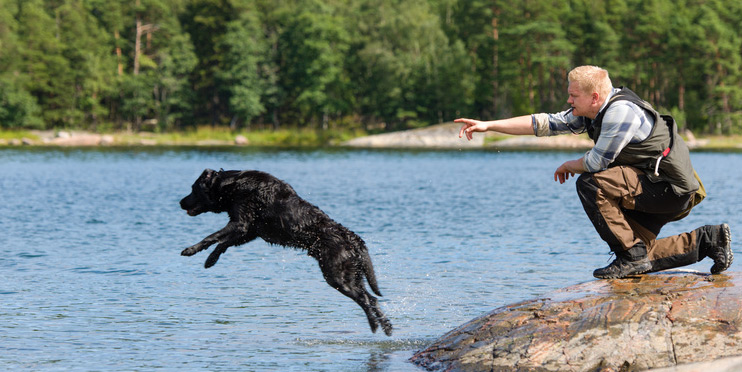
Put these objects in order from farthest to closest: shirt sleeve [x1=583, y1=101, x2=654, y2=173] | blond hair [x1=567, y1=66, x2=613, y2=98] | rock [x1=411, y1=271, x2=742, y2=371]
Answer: blond hair [x1=567, y1=66, x2=613, y2=98] → shirt sleeve [x1=583, y1=101, x2=654, y2=173] → rock [x1=411, y1=271, x2=742, y2=371]

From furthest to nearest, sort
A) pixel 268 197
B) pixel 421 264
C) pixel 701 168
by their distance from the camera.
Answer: pixel 701 168 → pixel 421 264 → pixel 268 197

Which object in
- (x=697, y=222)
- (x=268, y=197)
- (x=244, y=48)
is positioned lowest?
(x=697, y=222)

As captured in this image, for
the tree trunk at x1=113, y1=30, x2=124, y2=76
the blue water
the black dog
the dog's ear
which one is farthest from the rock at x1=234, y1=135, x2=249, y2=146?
the black dog

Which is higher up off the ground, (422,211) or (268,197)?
(268,197)

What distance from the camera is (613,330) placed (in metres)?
6.21

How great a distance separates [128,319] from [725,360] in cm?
663

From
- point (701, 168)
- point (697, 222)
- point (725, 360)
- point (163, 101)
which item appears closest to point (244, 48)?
point (163, 101)

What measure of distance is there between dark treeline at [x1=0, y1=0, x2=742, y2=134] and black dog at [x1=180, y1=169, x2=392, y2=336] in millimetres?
67847

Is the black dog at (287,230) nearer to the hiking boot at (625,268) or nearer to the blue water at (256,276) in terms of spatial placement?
the blue water at (256,276)

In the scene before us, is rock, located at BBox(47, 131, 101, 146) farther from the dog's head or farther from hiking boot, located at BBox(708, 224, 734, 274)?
hiking boot, located at BBox(708, 224, 734, 274)

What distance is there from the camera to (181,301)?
1048 cm

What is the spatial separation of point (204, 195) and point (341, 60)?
75.2 m

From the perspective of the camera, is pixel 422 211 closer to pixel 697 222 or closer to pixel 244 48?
pixel 697 222

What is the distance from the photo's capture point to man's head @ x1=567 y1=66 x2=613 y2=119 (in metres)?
6.62
